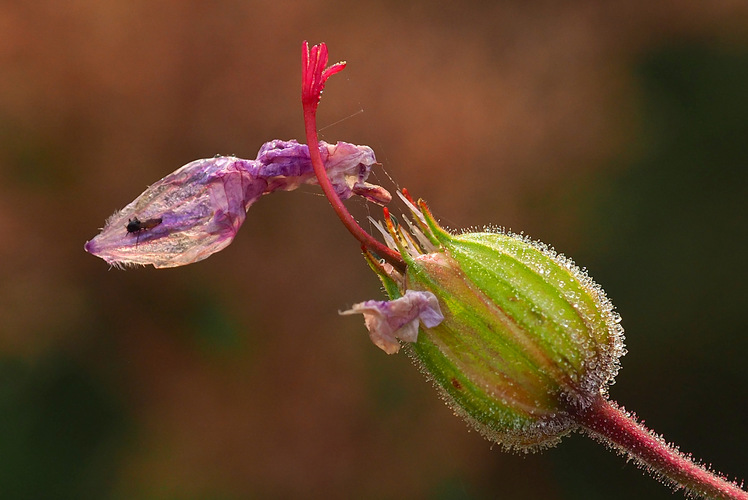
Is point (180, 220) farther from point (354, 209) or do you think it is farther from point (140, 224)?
point (354, 209)

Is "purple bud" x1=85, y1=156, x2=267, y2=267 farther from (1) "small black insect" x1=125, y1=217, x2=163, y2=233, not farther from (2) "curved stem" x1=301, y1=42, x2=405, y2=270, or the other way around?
(2) "curved stem" x1=301, y1=42, x2=405, y2=270

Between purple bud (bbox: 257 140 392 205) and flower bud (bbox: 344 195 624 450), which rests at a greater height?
purple bud (bbox: 257 140 392 205)

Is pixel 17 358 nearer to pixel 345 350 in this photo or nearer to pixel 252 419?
pixel 252 419

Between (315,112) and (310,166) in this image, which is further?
(310,166)

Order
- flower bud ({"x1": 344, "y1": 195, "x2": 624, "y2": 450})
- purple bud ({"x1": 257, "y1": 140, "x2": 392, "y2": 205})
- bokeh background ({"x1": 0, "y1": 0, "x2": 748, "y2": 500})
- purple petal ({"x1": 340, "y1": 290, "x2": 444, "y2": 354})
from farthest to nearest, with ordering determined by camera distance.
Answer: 1. bokeh background ({"x1": 0, "y1": 0, "x2": 748, "y2": 500})
2. purple bud ({"x1": 257, "y1": 140, "x2": 392, "y2": 205})
3. flower bud ({"x1": 344, "y1": 195, "x2": 624, "y2": 450})
4. purple petal ({"x1": 340, "y1": 290, "x2": 444, "y2": 354})

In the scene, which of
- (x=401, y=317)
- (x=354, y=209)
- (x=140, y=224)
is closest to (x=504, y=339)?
(x=401, y=317)

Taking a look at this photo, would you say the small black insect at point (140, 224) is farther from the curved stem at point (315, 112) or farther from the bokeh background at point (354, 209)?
the bokeh background at point (354, 209)

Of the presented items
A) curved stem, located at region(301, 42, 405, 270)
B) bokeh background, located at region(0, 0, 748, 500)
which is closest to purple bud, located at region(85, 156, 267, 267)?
curved stem, located at region(301, 42, 405, 270)
